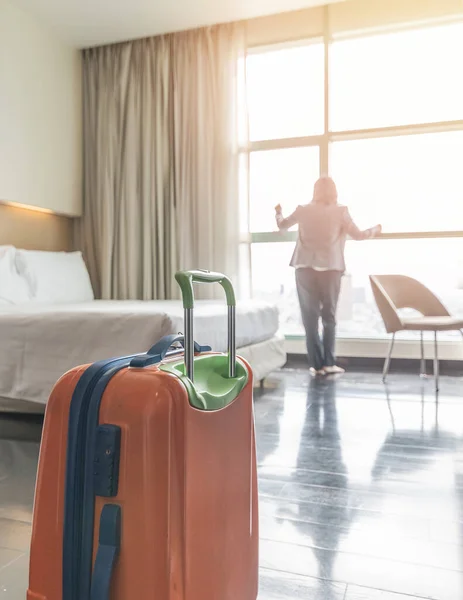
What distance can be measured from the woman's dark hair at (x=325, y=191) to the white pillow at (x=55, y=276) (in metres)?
1.90

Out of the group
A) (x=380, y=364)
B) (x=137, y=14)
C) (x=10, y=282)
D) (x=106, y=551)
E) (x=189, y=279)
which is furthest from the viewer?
(x=380, y=364)

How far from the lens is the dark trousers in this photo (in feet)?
12.9

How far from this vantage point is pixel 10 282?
3445mm

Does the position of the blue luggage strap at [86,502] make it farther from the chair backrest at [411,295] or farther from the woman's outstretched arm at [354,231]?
the woman's outstretched arm at [354,231]

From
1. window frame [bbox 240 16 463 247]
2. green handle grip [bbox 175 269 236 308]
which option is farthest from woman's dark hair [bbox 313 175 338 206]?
green handle grip [bbox 175 269 236 308]

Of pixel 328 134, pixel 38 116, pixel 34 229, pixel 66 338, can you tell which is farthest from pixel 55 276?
pixel 328 134

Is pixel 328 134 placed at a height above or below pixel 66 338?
above

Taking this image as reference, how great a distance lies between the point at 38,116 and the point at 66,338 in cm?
249

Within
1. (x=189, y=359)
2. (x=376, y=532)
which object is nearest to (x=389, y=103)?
(x=376, y=532)

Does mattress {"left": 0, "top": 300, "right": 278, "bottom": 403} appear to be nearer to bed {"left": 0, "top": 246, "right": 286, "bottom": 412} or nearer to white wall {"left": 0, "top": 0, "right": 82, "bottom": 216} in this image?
bed {"left": 0, "top": 246, "right": 286, "bottom": 412}

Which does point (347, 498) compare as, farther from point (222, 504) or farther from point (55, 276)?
point (55, 276)

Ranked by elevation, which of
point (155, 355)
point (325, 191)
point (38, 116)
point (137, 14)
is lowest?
point (155, 355)

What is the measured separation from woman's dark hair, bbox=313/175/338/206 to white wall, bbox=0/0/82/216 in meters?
2.06

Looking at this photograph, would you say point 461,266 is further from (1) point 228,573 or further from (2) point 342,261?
(1) point 228,573
